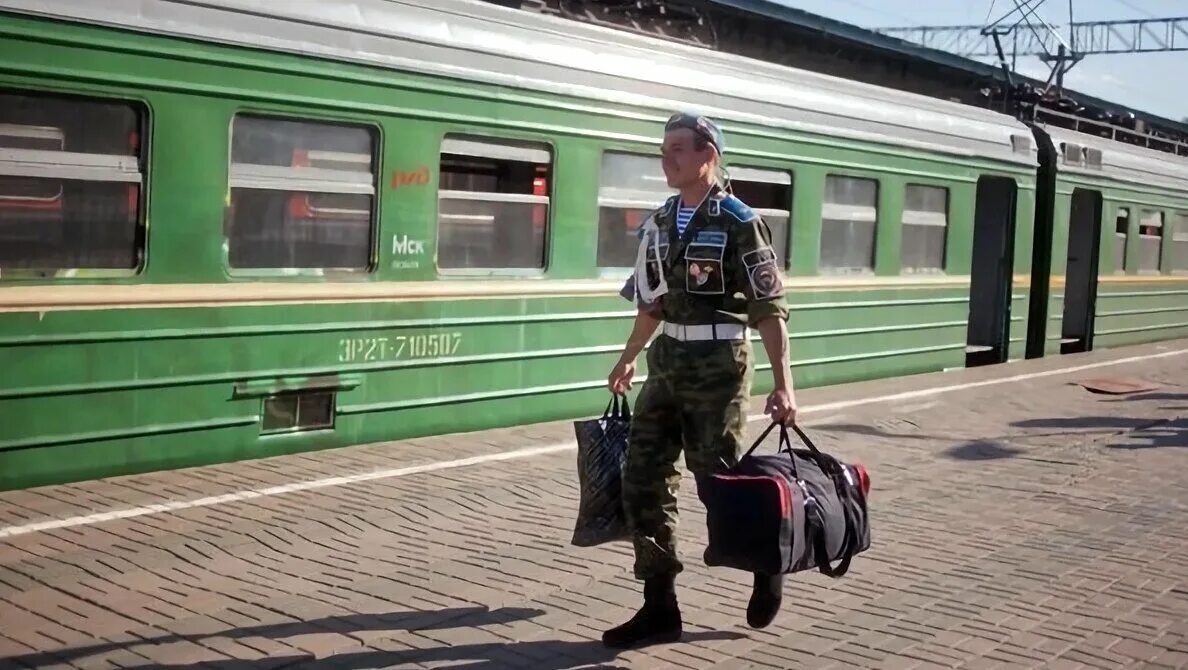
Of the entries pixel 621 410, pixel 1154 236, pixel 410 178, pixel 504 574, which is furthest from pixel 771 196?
pixel 1154 236

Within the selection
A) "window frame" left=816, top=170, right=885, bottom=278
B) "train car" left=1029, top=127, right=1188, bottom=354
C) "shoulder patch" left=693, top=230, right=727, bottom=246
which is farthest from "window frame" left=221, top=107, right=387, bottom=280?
"train car" left=1029, top=127, right=1188, bottom=354

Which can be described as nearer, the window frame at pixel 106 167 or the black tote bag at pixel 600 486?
the black tote bag at pixel 600 486

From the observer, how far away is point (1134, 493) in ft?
30.9

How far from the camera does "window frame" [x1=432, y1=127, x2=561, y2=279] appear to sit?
30.9 ft

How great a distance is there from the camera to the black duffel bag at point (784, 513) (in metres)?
5.13

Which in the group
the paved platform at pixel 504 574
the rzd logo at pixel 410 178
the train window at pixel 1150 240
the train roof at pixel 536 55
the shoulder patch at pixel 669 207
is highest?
the train roof at pixel 536 55

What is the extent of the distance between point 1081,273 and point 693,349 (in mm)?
15551

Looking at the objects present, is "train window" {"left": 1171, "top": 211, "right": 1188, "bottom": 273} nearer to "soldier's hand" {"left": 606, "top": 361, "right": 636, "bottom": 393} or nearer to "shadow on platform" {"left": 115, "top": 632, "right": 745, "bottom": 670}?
"soldier's hand" {"left": 606, "top": 361, "right": 636, "bottom": 393}

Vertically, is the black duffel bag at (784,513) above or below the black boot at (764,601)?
above

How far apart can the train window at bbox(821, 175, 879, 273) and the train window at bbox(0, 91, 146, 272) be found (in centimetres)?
726

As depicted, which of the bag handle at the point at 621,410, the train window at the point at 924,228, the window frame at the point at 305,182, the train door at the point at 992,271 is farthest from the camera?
the train door at the point at 992,271

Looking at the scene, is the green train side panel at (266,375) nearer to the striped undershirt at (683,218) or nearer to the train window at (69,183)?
the train window at (69,183)

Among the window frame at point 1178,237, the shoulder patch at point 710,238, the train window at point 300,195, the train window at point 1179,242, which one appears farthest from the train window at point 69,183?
the train window at point 1179,242

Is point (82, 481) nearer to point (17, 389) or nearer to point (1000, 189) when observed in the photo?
point (17, 389)
